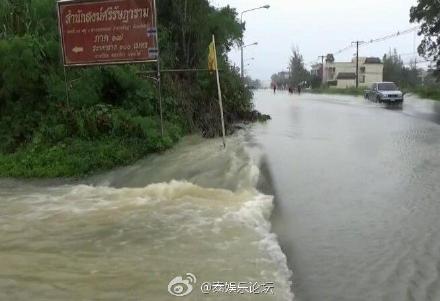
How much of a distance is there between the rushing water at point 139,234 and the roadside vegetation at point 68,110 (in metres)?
0.74

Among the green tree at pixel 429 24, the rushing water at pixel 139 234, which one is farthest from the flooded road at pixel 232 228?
the green tree at pixel 429 24

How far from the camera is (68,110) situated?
1231 centimetres

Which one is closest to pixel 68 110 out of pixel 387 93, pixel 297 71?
pixel 387 93

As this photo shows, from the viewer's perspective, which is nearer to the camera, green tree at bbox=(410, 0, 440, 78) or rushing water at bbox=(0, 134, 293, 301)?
rushing water at bbox=(0, 134, 293, 301)

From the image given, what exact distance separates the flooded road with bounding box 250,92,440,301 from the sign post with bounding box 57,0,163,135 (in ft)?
12.7

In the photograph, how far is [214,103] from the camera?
55.7 feet

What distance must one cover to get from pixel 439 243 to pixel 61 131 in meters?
8.38

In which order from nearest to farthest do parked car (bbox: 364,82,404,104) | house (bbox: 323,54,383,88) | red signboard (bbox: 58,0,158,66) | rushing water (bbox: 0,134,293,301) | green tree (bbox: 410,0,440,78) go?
rushing water (bbox: 0,134,293,301) < red signboard (bbox: 58,0,158,66) < parked car (bbox: 364,82,404,104) < green tree (bbox: 410,0,440,78) < house (bbox: 323,54,383,88)

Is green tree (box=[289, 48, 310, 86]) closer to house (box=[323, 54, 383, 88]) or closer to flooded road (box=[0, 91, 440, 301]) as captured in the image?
house (box=[323, 54, 383, 88])

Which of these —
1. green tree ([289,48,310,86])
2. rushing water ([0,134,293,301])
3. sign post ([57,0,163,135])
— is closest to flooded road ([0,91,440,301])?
rushing water ([0,134,293,301])

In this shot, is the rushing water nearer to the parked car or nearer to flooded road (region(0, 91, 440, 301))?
flooded road (region(0, 91, 440, 301))

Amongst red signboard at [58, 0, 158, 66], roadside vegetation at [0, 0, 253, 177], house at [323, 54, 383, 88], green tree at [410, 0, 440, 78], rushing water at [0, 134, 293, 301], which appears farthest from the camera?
house at [323, 54, 383, 88]

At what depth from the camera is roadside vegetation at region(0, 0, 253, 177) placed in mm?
11344

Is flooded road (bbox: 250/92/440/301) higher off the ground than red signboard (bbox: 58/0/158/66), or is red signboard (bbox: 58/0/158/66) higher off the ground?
red signboard (bbox: 58/0/158/66)
